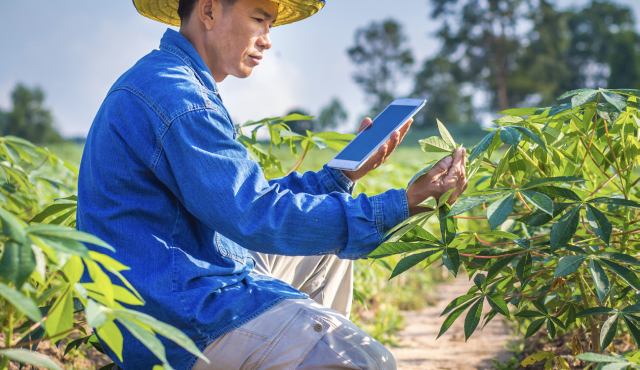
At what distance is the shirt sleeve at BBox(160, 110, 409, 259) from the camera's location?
1067mm

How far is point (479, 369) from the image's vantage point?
2.18 m

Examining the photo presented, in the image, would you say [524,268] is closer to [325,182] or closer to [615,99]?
[615,99]

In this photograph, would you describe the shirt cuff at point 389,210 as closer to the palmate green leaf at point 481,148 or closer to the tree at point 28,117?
the palmate green leaf at point 481,148

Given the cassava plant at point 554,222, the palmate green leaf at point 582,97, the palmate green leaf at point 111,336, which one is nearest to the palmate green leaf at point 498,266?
the cassava plant at point 554,222

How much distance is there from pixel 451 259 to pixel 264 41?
2.55 feet

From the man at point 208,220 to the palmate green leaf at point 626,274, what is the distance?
0.36 m

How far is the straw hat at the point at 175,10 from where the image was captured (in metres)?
1.66

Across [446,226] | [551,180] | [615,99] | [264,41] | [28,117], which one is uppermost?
[264,41]

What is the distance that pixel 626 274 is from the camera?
108 centimetres

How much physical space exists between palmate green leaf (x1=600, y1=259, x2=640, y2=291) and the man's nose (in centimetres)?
100

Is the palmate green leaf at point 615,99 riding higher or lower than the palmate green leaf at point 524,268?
higher

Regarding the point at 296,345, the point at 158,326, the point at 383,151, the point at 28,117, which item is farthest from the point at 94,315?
the point at 28,117

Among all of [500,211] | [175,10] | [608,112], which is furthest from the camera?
[175,10]

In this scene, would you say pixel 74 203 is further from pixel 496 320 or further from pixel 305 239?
pixel 496 320
